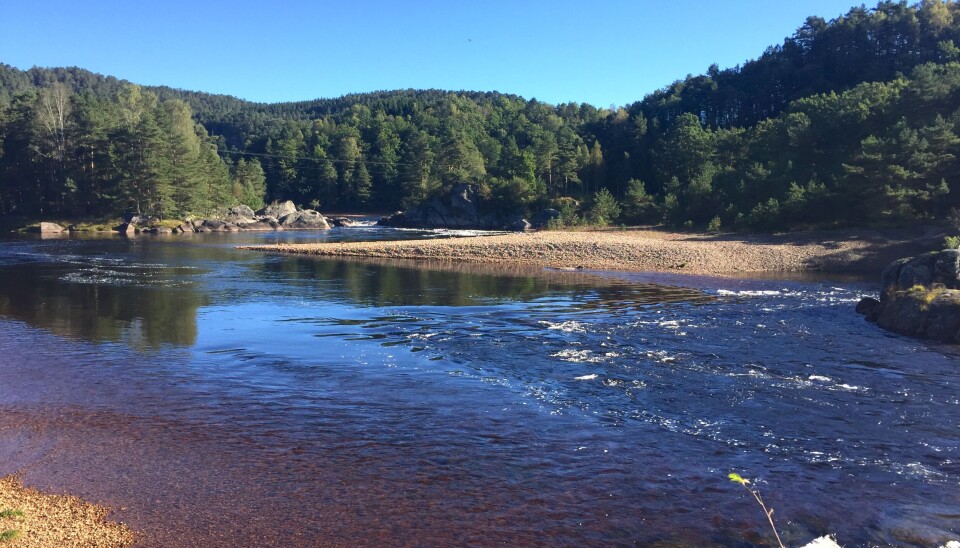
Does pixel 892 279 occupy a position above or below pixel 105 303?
above

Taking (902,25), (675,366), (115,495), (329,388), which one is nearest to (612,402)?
(675,366)

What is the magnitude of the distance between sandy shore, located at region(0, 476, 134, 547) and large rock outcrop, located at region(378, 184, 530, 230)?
88902 millimetres

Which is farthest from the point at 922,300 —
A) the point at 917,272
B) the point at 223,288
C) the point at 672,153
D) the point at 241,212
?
the point at 241,212

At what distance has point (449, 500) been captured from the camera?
856 cm

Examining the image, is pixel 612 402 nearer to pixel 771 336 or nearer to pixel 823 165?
pixel 771 336

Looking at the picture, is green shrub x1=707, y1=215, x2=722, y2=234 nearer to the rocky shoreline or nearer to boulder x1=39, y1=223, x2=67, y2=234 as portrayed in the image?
the rocky shoreline

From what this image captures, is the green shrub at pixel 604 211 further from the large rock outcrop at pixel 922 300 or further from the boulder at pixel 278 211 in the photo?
the large rock outcrop at pixel 922 300

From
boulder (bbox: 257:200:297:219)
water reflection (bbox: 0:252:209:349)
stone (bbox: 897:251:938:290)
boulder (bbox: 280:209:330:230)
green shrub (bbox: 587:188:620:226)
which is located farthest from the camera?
boulder (bbox: 257:200:297:219)

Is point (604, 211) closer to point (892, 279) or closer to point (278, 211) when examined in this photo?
point (278, 211)

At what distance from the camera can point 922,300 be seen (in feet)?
65.3

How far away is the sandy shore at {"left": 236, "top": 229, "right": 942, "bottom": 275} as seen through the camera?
38.9 meters

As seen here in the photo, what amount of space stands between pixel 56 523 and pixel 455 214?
9642cm

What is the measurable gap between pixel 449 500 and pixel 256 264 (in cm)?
3628

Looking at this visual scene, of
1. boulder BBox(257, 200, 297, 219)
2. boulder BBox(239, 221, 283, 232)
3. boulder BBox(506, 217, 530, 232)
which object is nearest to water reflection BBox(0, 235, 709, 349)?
boulder BBox(239, 221, 283, 232)
